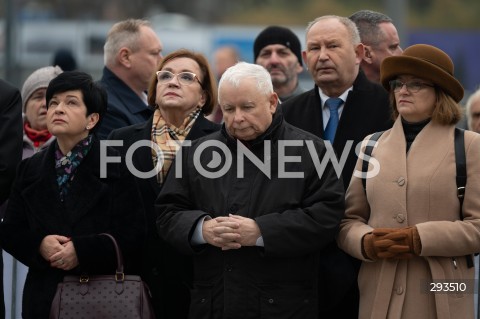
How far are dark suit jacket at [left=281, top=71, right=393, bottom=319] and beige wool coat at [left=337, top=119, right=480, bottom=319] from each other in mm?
175

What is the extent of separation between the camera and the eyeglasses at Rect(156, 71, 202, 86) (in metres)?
6.35

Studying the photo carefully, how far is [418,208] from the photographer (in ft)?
18.0

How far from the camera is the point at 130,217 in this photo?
19.0 feet

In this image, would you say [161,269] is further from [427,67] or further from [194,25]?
→ [194,25]

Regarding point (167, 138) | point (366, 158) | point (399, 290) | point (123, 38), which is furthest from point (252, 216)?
point (123, 38)

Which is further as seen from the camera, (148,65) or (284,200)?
(148,65)

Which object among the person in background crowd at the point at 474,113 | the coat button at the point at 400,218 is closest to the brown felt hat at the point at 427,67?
the coat button at the point at 400,218

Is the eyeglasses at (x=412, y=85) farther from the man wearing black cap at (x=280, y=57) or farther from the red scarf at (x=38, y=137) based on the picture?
the red scarf at (x=38, y=137)

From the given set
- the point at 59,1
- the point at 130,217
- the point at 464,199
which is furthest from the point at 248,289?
the point at 59,1

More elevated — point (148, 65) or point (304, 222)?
point (148, 65)

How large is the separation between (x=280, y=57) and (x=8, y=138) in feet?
9.62

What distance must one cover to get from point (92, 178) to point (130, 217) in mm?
291

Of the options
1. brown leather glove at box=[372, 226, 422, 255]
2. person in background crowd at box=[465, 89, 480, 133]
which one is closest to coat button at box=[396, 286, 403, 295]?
brown leather glove at box=[372, 226, 422, 255]

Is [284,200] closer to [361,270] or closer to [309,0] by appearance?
[361,270]
